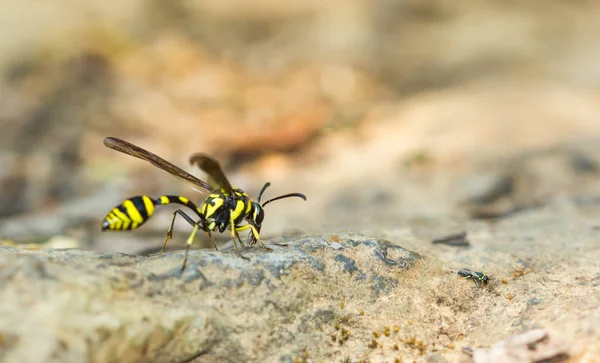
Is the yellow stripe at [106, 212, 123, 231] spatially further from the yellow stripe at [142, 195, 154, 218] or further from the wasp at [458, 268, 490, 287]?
the wasp at [458, 268, 490, 287]

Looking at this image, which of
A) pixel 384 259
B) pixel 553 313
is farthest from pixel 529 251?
pixel 384 259

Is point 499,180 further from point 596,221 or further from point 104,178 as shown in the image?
point 104,178

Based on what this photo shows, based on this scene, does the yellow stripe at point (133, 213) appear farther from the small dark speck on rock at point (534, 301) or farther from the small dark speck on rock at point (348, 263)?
the small dark speck on rock at point (534, 301)

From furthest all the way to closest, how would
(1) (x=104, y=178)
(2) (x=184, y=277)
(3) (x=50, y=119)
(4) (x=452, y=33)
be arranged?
(4) (x=452, y=33), (3) (x=50, y=119), (1) (x=104, y=178), (2) (x=184, y=277)

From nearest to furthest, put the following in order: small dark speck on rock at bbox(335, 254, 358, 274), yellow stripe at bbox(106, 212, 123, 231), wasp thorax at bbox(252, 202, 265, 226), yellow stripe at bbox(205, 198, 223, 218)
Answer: yellow stripe at bbox(106, 212, 123, 231), small dark speck on rock at bbox(335, 254, 358, 274), yellow stripe at bbox(205, 198, 223, 218), wasp thorax at bbox(252, 202, 265, 226)

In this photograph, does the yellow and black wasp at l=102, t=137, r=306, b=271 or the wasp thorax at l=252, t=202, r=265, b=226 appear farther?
the wasp thorax at l=252, t=202, r=265, b=226

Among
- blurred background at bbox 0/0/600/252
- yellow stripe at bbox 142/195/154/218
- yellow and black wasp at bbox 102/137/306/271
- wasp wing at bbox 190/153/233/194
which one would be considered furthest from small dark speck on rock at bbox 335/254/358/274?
blurred background at bbox 0/0/600/252

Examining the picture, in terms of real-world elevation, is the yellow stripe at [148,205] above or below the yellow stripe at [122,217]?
above

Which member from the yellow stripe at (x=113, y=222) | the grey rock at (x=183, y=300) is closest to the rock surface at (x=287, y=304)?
the grey rock at (x=183, y=300)
